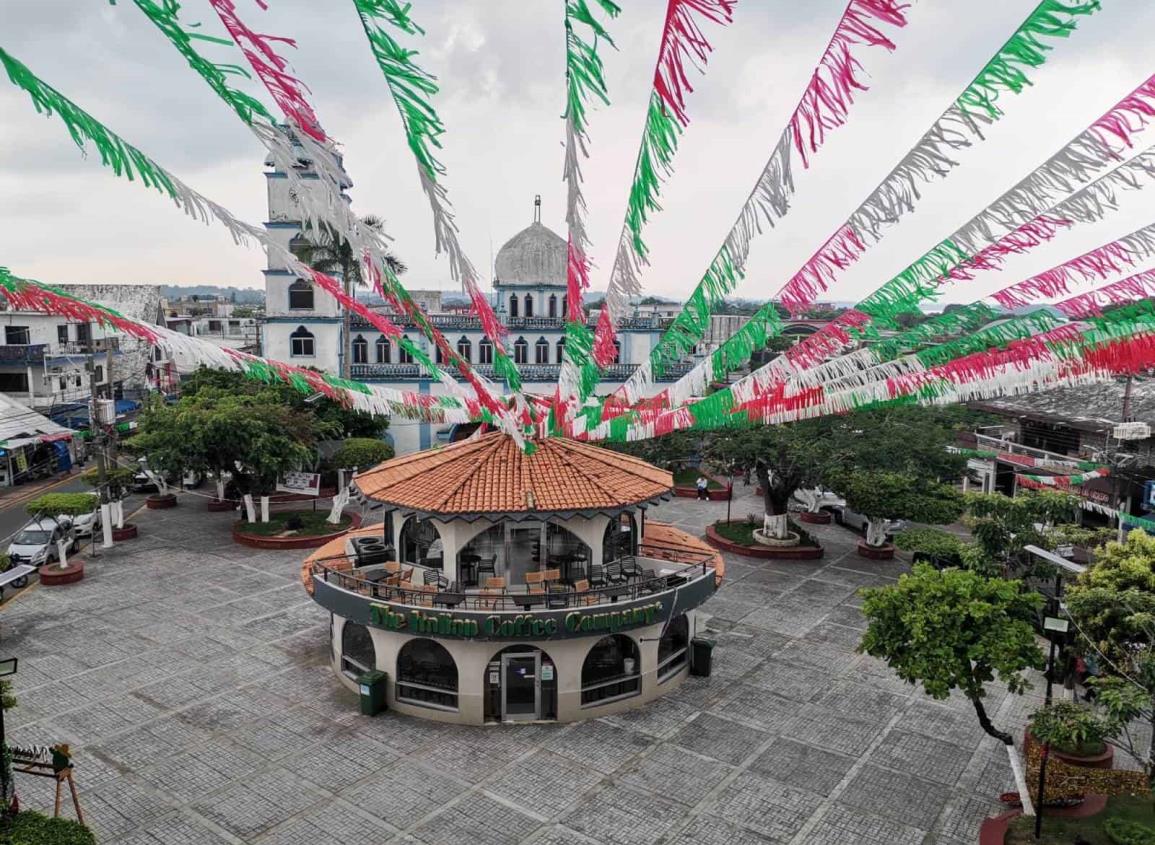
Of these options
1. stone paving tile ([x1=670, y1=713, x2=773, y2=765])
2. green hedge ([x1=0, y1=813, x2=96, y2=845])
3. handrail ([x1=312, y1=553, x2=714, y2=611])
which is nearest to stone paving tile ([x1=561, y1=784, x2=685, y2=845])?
stone paving tile ([x1=670, y1=713, x2=773, y2=765])

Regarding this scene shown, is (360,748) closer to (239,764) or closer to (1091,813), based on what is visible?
(239,764)

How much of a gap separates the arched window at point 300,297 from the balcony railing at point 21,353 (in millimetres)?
15969

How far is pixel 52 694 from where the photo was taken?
781 inches

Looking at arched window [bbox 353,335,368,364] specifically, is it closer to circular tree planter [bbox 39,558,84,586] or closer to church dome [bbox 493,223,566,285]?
church dome [bbox 493,223,566,285]

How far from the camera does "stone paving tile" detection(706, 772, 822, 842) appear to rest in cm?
1506

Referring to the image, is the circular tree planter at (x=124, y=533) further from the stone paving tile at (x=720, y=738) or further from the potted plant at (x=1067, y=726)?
the potted plant at (x=1067, y=726)

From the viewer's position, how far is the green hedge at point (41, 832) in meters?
10.9

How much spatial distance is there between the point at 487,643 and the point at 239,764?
5740mm

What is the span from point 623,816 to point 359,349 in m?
43.1

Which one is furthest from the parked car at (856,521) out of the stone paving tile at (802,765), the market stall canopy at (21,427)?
the market stall canopy at (21,427)

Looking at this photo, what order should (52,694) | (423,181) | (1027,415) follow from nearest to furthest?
1. (423,181)
2. (52,694)
3. (1027,415)

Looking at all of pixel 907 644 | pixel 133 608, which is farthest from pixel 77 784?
pixel 907 644

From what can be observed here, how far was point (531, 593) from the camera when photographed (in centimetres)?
1938

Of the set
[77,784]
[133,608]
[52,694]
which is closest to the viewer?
[77,784]
